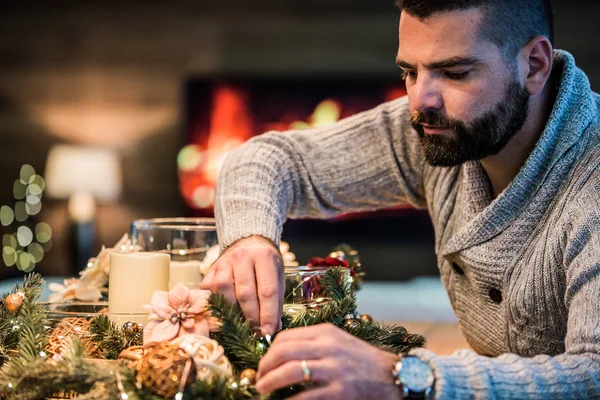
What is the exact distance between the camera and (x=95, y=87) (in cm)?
426

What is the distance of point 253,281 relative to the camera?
97 cm

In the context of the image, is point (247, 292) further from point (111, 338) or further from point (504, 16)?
point (504, 16)

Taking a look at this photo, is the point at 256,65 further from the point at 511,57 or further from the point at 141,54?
the point at 511,57

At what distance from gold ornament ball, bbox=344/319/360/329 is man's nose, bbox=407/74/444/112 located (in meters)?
0.39

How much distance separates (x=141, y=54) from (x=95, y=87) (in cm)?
31

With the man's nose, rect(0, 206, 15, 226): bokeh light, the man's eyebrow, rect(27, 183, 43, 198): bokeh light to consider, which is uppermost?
rect(27, 183, 43, 198): bokeh light

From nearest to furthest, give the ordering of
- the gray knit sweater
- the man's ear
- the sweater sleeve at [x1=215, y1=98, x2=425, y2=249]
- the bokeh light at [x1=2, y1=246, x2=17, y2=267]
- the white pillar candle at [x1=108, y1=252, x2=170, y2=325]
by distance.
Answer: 1. the gray knit sweater
2. the white pillar candle at [x1=108, y1=252, x2=170, y2=325]
3. the man's ear
4. the sweater sleeve at [x1=215, y1=98, x2=425, y2=249]
5. the bokeh light at [x1=2, y1=246, x2=17, y2=267]

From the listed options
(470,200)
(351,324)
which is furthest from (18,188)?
(351,324)

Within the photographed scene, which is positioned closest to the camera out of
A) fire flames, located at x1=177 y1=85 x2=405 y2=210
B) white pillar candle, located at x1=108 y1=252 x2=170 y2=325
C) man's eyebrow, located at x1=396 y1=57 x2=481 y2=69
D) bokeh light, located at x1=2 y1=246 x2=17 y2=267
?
white pillar candle, located at x1=108 y1=252 x2=170 y2=325

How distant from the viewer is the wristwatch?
787mm

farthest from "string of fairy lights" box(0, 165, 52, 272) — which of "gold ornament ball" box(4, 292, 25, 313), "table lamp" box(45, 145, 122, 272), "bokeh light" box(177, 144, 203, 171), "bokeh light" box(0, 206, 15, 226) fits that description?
"gold ornament ball" box(4, 292, 25, 313)

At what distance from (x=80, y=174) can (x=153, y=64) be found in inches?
28.2

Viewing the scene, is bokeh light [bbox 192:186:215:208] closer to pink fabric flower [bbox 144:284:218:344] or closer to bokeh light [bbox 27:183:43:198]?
bokeh light [bbox 27:183:43:198]

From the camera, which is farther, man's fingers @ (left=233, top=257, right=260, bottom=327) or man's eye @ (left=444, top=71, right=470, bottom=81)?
man's eye @ (left=444, top=71, right=470, bottom=81)
